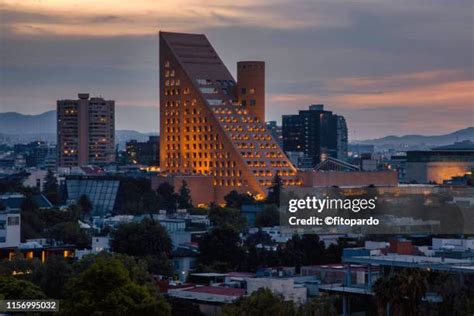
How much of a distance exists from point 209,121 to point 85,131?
222ft

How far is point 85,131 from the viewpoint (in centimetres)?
18500

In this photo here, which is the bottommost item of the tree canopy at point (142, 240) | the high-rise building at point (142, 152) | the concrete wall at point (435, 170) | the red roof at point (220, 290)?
the red roof at point (220, 290)

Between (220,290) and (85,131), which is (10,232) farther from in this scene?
(85,131)

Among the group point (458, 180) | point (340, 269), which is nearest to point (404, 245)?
point (340, 269)

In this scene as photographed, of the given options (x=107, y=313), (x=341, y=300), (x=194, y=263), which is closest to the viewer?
(x=107, y=313)

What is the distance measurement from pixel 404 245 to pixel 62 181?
7676 cm

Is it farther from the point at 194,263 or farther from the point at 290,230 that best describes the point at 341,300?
the point at 290,230

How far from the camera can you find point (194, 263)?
58031mm

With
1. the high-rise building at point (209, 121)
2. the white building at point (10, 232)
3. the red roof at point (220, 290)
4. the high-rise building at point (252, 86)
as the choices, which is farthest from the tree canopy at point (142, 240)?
the high-rise building at point (252, 86)

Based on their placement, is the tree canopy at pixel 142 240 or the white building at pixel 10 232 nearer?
the tree canopy at pixel 142 240

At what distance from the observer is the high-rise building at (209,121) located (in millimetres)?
115812

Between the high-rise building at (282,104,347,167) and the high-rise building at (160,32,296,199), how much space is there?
198 feet

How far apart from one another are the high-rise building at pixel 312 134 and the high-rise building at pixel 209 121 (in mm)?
60408

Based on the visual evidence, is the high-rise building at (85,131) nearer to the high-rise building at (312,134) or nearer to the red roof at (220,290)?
the high-rise building at (312,134)
